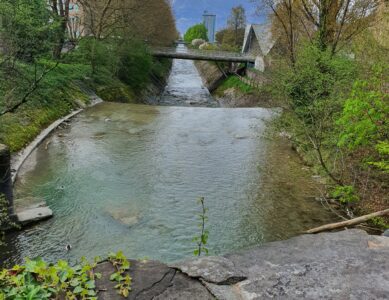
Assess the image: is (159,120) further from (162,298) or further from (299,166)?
(162,298)

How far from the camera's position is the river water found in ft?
27.1

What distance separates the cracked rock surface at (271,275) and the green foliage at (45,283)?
0.17 metres

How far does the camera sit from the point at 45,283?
10.8 ft

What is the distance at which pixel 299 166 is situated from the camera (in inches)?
531

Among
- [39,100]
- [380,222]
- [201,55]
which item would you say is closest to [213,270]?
[380,222]

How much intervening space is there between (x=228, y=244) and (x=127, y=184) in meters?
4.02

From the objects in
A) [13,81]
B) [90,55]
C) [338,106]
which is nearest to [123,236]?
[338,106]

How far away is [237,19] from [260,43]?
72.1ft

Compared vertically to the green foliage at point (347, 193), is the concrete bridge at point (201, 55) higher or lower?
higher

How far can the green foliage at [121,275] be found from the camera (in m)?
3.43

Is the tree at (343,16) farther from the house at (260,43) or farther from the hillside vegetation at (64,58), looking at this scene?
the house at (260,43)

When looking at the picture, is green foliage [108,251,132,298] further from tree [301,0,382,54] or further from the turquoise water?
tree [301,0,382,54]

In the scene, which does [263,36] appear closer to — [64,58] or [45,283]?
[64,58]

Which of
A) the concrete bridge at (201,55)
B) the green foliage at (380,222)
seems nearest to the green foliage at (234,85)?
the concrete bridge at (201,55)
